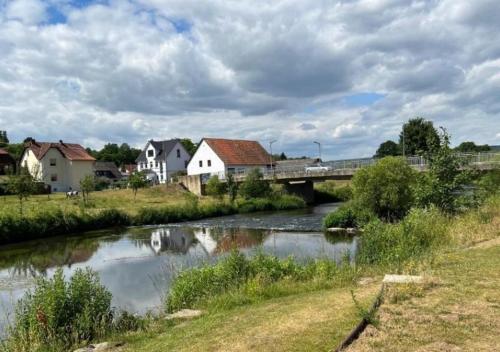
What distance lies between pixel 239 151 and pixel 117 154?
66.8m

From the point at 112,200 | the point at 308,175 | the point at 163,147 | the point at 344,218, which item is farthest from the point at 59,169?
the point at 344,218

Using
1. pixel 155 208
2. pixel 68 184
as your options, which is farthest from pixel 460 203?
pixel 68 184

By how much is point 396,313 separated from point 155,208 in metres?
37.7

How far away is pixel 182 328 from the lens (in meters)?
7.95

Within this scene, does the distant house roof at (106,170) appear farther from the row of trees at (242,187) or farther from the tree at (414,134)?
the tree at (414,134)

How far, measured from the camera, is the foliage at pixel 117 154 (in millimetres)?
127225

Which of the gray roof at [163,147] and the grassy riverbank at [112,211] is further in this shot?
the gray roof at [163,147]

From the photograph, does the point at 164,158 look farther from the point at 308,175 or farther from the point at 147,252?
the point at 147,252

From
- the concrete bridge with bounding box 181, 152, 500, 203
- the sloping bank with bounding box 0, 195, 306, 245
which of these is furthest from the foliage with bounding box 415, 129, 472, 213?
the sloping bank with bounding box 0, 195, 306, 245

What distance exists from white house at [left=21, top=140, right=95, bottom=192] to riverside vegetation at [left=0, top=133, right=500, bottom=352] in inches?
2170

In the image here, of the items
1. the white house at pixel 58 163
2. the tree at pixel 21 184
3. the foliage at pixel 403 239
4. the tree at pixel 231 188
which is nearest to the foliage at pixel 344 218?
the foliage at pixel 403 239

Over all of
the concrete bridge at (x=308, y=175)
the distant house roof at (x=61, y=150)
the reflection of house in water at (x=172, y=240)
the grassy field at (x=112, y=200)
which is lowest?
the reflection of house in water at (x=172, y=240)

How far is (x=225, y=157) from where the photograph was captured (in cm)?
7025

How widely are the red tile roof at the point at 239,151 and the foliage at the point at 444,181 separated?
50797 mm
